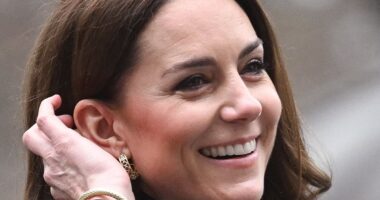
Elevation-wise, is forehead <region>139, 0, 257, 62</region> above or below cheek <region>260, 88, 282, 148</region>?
above

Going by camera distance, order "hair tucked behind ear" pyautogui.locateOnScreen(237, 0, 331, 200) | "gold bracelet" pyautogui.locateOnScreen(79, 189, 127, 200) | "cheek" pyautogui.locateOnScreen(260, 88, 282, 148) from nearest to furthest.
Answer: "gold bracelet" pyautogui.locateOnScreen(79, 189, 127, 200) < "cheek" pyautogui.locateOnScreen(260, 88, 282, 148) < "hair tucked behind ear" pyautogui.locateOnScreen(237, 0, 331, 200)

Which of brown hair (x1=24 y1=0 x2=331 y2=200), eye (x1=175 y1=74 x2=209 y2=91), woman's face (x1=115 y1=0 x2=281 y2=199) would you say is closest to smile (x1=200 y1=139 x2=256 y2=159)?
woman's face (x1=115 y1=0 x2=281 y2=199)

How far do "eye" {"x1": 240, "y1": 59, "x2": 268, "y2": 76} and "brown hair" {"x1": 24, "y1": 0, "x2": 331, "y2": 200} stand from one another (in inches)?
6.3

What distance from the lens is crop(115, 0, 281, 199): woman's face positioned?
1722 millimetres

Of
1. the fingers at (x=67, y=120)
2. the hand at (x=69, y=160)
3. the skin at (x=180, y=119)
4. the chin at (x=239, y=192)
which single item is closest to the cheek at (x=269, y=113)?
the skin at (x=180, y=119)

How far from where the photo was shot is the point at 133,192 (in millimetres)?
1872

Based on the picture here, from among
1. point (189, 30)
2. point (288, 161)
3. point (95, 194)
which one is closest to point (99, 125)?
point (95, 194)

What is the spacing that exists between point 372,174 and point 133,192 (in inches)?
58.4

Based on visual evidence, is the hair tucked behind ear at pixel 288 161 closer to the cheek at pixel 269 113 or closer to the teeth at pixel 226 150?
the cheek at pixel 269 113

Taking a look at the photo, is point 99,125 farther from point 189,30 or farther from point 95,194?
point 189,30

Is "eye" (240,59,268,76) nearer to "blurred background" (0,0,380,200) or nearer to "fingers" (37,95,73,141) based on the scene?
"fingers" (37,95,73,141)

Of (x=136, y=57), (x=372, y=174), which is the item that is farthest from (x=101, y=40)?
(x=372, y=174)

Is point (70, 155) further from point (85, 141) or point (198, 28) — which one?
point (198, 28)

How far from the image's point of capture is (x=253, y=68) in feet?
6.03
